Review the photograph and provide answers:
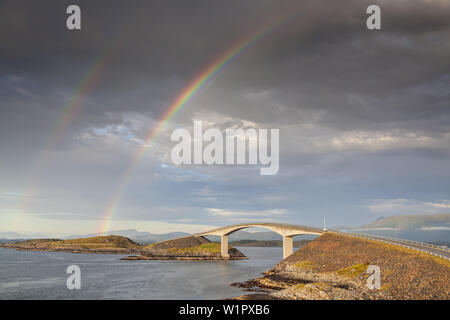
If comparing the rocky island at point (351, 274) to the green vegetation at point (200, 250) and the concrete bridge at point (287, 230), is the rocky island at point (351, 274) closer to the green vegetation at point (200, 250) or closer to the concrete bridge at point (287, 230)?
the concrete bridge at point (287, 230)

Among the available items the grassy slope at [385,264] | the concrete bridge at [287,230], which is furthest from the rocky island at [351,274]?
the concrete bridge at [287,230]

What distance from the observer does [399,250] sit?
225ft

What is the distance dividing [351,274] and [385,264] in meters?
6.44

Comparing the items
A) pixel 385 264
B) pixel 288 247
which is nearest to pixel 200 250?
pixel 288 247

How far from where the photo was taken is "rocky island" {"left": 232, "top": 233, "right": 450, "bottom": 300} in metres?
48.6

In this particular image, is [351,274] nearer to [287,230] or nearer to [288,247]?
[288,247]

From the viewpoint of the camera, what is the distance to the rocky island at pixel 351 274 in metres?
48.6

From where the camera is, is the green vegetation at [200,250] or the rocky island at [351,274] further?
the green vegetation at [200,250]

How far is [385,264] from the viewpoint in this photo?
63.6m

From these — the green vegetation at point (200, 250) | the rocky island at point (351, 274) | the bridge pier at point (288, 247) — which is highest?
the rocky island at point (351, 274)

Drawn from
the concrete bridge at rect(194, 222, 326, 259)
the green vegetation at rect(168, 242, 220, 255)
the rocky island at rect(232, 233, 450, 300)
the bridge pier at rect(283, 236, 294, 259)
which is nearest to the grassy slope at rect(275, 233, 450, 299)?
the rocky island at rect(232, 233, 450, 300)

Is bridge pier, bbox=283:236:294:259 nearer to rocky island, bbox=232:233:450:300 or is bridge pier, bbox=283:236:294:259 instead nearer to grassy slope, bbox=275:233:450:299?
grassy slope, bbox=275:233:450:299

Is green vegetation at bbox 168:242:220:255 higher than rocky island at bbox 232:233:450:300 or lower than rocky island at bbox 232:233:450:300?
lower
